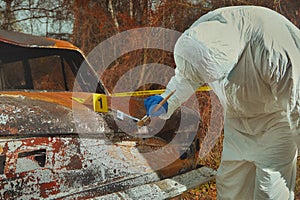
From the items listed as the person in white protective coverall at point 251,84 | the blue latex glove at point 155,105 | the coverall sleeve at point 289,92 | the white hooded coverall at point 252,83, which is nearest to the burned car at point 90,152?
the blue latex glove at point 155,105

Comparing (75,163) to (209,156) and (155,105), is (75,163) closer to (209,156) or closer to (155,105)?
(155,105)

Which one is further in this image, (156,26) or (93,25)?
(93,25)

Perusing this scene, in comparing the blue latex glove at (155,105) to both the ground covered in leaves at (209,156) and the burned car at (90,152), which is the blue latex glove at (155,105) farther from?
the ground covered in leaves at (209,156)

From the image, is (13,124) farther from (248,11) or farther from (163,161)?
(248,11)

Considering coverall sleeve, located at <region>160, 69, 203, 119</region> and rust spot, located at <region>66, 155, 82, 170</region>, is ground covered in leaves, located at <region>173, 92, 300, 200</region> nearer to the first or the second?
coverall sleeve, located at <region>160, 69, 203, 119</region>

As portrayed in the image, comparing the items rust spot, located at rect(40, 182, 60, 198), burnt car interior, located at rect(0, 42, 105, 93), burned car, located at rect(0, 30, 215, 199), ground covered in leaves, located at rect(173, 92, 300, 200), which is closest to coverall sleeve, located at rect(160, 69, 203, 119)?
burned car, located at rect(0, 30, 215, 199)

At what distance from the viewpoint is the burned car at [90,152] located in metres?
2.07

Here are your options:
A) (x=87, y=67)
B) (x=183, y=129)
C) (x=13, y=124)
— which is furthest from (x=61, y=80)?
(x=13, y=124)

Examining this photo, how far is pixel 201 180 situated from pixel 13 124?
158 cm

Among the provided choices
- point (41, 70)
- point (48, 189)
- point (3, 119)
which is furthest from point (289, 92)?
point (41, 70)

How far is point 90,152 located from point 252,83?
103cm

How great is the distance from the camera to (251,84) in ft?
7.41

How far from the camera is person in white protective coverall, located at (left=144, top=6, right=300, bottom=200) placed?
2082 millimetres

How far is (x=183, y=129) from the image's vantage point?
9.92ft
